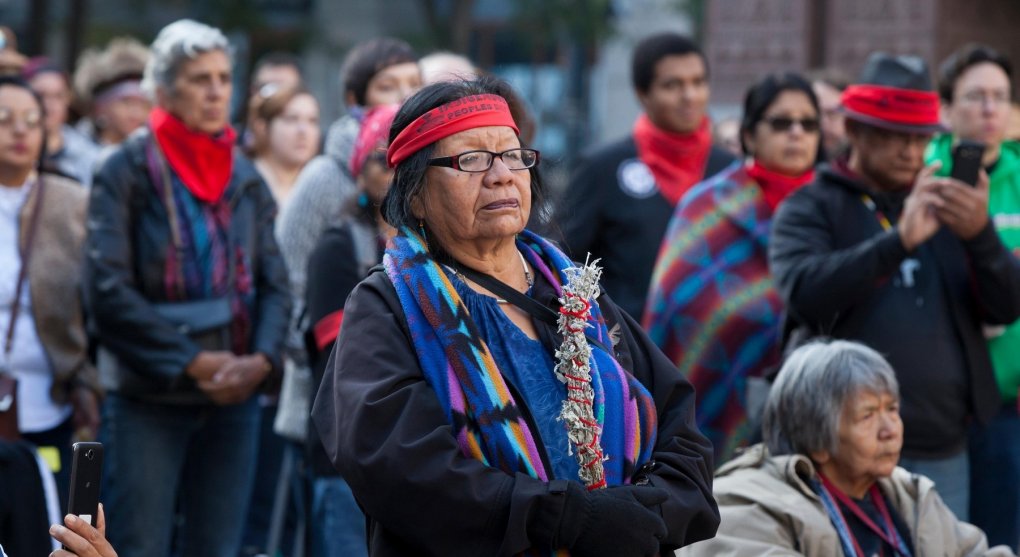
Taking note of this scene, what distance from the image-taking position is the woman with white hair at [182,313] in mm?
5191

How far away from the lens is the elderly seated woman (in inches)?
164

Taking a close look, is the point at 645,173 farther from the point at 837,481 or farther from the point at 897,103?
the point at 837,481

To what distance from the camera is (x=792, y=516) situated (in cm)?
416

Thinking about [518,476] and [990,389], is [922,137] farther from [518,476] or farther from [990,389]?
[518,476]

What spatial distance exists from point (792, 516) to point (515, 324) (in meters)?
1.30

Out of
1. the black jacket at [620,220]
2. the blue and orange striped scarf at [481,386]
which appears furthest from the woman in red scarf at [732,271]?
the blue and orange striped scarf at [481,386]

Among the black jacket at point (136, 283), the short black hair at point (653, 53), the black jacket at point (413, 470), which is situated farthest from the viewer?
the short black hair at point (653, 53)

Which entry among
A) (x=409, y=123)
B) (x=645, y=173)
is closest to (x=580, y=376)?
(x=409, y=123)

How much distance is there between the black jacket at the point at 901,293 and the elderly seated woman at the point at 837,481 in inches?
23.8

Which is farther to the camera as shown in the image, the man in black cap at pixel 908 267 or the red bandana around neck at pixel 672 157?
the red bandana around neck at pixel 672 157

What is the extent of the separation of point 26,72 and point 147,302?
3371 millimetres

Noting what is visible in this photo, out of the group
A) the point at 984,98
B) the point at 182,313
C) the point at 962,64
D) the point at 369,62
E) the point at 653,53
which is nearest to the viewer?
the point at 182,313

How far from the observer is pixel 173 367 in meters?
5.16

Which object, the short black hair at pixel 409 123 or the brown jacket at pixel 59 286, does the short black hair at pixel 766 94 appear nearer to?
the brown jacket at pixel 59 286
